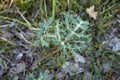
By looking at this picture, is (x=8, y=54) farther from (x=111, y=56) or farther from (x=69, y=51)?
(x=111, y=56)

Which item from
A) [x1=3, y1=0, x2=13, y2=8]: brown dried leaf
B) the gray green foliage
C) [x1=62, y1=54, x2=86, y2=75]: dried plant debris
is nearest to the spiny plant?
[x1=62, y1=54, x2=86, y2=75]: dried plant debris

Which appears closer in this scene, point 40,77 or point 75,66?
point 40,77

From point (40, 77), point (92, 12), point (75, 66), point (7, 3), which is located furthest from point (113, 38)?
point (7, 3)

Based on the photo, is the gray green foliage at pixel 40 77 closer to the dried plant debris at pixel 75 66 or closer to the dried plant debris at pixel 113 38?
the dried plant debris at pixel 75 66

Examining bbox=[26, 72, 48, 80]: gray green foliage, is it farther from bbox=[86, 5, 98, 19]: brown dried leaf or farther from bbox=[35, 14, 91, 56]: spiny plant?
bbox=[86, 5, 98, 19]: brown dried leaf

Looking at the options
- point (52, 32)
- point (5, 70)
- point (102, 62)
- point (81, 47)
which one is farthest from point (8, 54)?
point (102, 62)

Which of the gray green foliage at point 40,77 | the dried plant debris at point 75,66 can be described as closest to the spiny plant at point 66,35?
the dried plant debris at point 75,66

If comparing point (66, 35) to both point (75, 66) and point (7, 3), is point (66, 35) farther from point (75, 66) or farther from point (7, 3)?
point (7, 3)

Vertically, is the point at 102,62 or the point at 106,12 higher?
the point at 106,12
